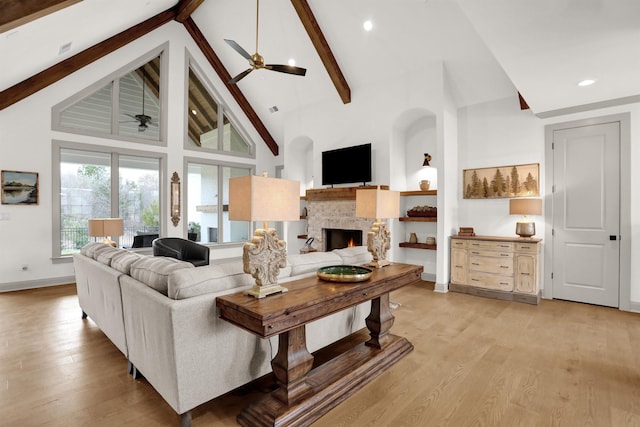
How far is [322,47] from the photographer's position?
18.7ft

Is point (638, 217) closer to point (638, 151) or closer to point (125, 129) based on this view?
point (638, 151)

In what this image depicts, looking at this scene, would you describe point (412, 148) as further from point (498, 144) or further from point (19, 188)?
point (19, 188)

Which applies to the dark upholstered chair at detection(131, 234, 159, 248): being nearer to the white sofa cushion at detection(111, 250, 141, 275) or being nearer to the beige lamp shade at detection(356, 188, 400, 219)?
the white sofa cushion at detection(111, 250, 141, 275)

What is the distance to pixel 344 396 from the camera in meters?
2.16

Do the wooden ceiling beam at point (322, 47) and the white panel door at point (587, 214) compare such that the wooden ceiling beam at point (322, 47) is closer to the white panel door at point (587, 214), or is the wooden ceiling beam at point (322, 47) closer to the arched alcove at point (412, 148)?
the arched alcove at point (412, 148)

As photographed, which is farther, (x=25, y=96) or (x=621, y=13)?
(x=25, y=96)

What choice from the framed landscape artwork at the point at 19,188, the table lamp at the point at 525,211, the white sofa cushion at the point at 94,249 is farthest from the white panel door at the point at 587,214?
the framed landscape artwork at the point at 19,188

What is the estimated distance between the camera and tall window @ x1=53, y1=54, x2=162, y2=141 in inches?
225

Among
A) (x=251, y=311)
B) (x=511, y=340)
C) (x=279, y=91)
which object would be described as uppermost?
(x=279, y=91)

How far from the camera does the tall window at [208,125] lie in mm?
7409

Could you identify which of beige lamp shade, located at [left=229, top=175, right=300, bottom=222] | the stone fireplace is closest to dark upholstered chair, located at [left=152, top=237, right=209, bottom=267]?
the stone fireplace

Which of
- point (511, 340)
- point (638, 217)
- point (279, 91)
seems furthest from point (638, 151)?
point (279, 91)

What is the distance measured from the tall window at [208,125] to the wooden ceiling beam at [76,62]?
3.98ft

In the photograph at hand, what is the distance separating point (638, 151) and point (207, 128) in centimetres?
774
